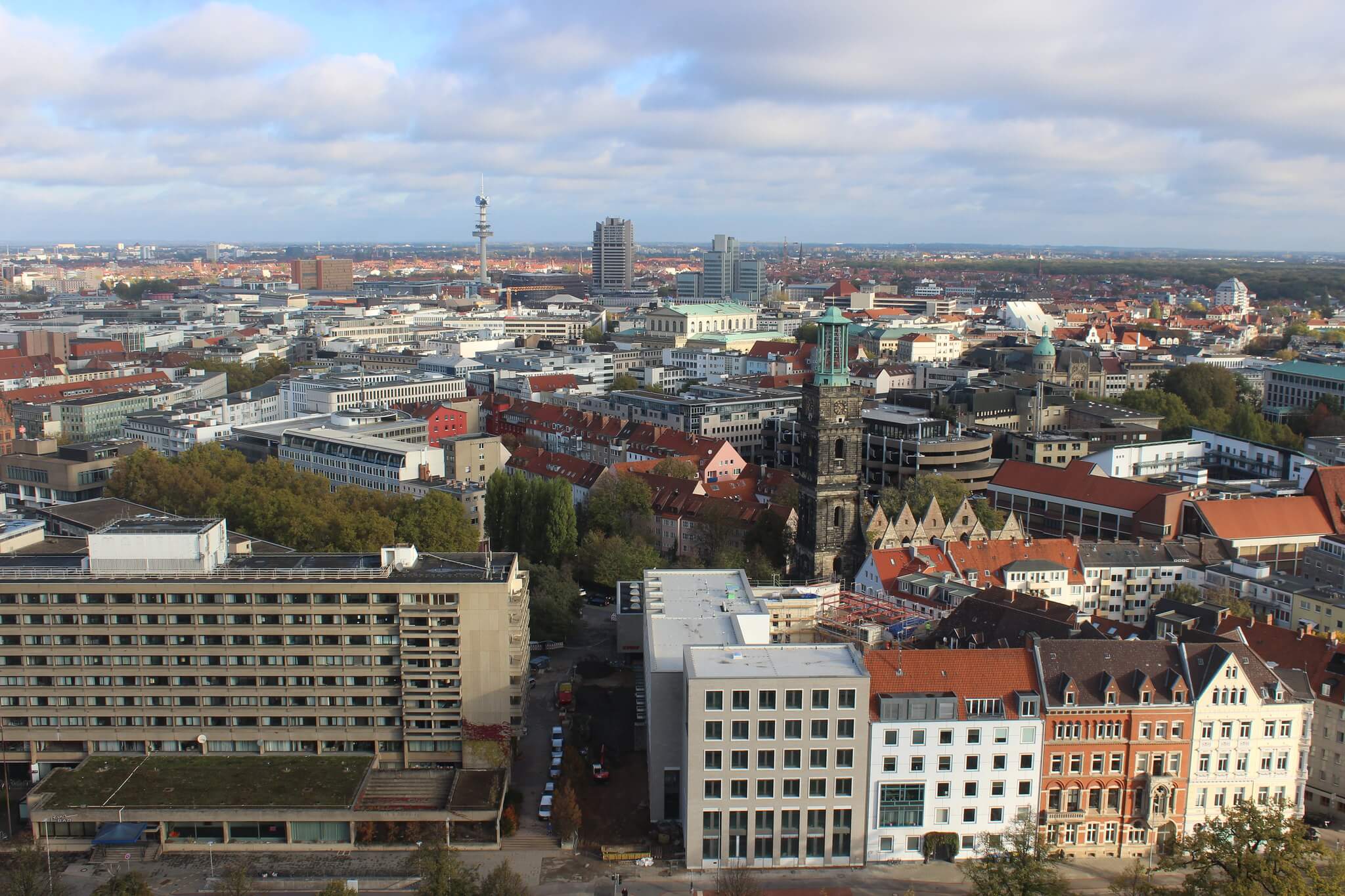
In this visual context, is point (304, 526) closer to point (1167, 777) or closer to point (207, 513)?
point (207, 513)

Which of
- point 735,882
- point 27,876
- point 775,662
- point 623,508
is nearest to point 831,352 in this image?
point 623,508

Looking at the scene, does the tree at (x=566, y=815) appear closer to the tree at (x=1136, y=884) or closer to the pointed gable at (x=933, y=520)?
the tree at (x=1136, y=884)

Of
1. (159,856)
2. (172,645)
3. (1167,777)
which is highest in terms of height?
(172,645)

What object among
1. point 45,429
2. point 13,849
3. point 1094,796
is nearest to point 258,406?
point 45,429

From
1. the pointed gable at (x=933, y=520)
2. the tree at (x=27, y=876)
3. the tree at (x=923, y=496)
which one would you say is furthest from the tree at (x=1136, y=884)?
the tree at (x=923, y=496)

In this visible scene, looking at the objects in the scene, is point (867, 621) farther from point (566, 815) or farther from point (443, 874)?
point (443, 874)

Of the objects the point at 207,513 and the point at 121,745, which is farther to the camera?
the point at 207,513
